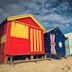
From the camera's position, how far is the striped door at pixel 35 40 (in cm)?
1885

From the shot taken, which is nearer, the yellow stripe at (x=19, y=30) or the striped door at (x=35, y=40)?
the yellow stripe at (x=19, y=30)

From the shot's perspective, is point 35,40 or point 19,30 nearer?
point 19,30

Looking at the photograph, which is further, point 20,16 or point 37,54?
point 37,54

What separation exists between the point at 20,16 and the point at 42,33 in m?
4.54

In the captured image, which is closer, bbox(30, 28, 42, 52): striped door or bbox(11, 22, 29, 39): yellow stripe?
bbox(11, 22, 29, 39): yellow stripe

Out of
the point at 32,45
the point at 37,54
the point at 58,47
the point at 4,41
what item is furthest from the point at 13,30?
the point at 58,47

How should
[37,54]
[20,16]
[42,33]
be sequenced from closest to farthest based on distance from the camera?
[20,16], [37,54], [42,33]

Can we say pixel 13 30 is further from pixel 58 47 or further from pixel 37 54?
pixel 58 47

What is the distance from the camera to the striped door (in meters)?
18.8

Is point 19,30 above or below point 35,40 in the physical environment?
above

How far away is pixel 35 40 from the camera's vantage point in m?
19.4

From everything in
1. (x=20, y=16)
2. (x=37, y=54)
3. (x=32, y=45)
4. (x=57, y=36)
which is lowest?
(x=37, y=54)

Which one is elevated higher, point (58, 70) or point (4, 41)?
point (4, 41)

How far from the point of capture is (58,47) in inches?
898
